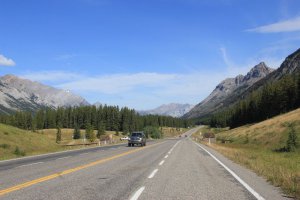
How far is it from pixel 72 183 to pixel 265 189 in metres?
6.09

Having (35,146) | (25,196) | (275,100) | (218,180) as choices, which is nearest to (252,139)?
(35,146)

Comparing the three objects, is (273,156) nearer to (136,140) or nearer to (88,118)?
(136,140)

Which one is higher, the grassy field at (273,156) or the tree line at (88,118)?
the tree line at (88,118)

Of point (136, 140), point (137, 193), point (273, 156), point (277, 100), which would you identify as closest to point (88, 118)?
point (277, 100)

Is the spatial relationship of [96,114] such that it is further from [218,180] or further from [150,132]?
[218,180]

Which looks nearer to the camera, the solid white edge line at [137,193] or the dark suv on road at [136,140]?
the solid white edge line at [137,193]

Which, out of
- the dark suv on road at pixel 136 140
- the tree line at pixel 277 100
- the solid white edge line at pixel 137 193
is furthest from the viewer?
the tree line at pixel 277 100

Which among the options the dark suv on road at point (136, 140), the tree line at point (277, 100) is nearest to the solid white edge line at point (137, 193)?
the dark suv on road at point (136, 140)

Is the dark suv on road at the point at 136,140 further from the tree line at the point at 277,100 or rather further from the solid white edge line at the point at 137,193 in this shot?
the tree line at the point at 277,100

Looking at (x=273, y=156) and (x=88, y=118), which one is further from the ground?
(x=88, y=118)

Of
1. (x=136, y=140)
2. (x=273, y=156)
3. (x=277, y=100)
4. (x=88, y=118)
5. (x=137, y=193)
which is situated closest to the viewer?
(x=137, y=193)

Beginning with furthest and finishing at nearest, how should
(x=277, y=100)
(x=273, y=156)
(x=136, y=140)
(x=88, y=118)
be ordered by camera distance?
(x=88, y=118) → (x=277, y=100) → (x=136, y=140) → (x=273, y=156)

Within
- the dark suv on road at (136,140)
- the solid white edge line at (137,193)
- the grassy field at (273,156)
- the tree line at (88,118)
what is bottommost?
the solid white edge line at (137,193)

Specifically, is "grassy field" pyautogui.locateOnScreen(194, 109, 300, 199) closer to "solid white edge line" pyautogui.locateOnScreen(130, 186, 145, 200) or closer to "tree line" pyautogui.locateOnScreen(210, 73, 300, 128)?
"solid white edge line" pyautogui.locateOnScreen(130, 186, 145, 200)
